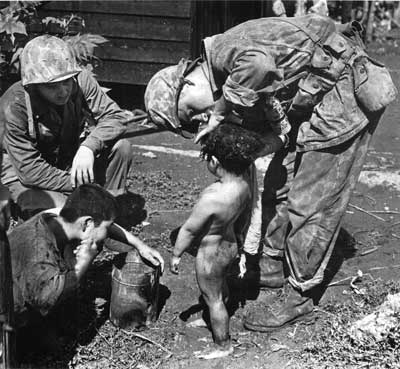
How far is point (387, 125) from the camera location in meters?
9.73

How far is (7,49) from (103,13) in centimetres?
257

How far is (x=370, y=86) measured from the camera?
4812 mm

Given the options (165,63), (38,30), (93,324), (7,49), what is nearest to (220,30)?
(165,63)

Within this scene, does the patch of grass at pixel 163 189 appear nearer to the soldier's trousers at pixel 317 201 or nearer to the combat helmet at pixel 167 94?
the soldier's trousers at pixel 317 201

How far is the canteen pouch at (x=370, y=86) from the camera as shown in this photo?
15.8 ft

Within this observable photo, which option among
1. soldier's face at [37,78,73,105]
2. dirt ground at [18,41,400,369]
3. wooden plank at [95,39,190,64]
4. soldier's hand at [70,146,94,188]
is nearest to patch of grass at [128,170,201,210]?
dirt ground at [18,41,400,369]

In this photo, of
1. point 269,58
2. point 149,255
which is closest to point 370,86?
point 269,58

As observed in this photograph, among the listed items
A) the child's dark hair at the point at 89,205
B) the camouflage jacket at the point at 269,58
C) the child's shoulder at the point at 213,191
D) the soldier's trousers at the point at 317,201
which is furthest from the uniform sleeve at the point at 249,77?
the child's dark hair at the point at 89,205

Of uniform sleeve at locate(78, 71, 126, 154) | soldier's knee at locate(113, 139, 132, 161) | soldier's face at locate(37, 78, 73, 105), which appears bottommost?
soldier's knee at locate(113, 139, 132, 161)

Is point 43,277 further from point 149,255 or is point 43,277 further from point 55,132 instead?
point 55,132

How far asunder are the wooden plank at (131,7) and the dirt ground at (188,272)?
1.91 metres

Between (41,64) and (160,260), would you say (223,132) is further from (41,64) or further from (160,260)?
(41,64)

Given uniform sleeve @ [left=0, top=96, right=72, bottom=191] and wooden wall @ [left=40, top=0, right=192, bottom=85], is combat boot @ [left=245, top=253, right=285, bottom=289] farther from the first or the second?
wooden wall @ [left=40, top=0, right=192, bottom=85]

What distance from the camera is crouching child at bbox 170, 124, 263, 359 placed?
15.2 feet
